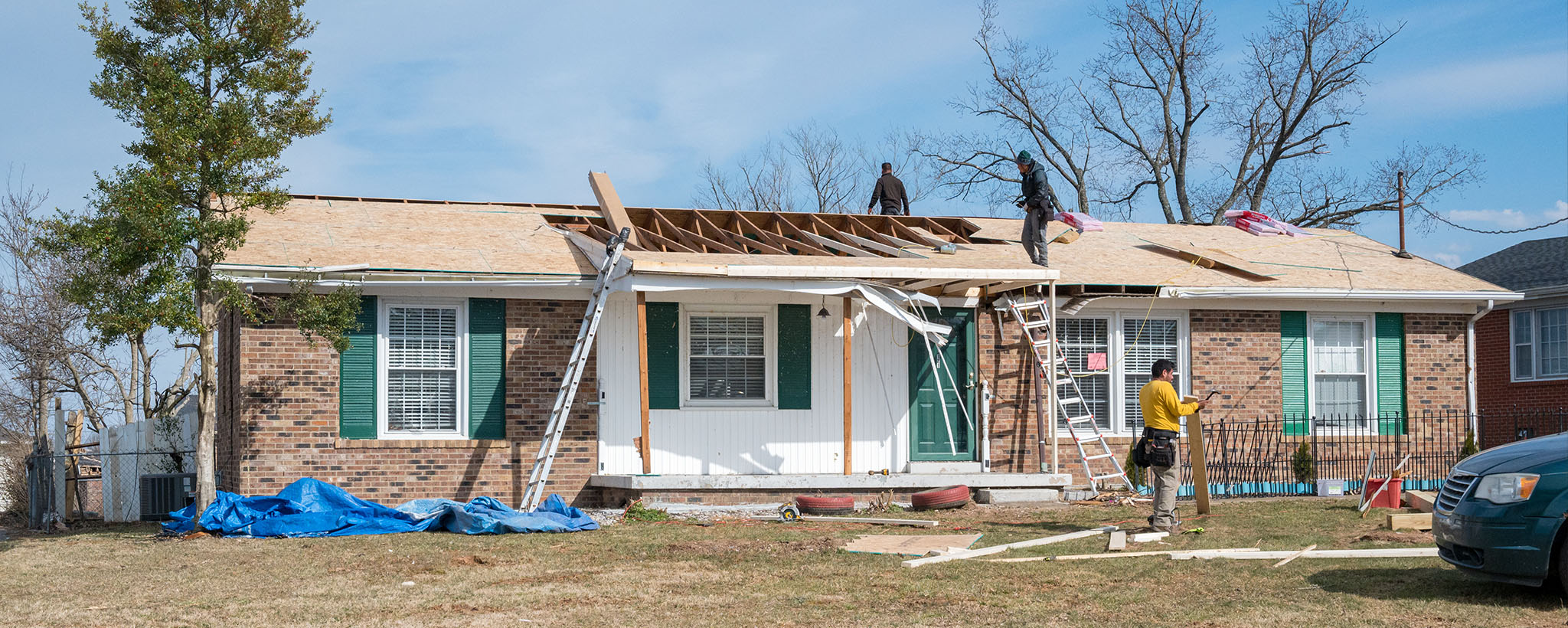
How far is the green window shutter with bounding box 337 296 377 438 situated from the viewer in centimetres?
1370

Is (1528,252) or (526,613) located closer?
(526,613)

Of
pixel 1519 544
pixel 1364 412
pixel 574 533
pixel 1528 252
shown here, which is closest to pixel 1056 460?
pixel 1364 412

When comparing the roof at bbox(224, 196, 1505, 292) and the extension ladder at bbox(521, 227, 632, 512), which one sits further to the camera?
the roof at bbox(224, 196, 1505, 292)

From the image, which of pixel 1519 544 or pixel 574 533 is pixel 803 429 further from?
pixel 1519 544

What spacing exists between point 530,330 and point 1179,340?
785 cm

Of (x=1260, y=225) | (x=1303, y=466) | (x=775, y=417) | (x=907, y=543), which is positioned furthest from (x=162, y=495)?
(x=1260, y=225)

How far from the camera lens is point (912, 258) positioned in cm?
1445

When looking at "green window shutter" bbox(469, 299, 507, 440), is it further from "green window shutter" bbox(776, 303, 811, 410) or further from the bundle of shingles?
the bundle of shingles

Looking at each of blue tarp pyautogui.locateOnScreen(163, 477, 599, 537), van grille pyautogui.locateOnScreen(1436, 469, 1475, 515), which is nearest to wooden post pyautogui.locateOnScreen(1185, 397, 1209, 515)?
van grille pyautogui.locateOnScreen(1436, 469, 1475, 515)

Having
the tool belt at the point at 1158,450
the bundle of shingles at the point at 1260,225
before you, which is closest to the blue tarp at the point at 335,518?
the tool belt at the point at 1158,450

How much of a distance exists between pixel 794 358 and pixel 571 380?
265 cm

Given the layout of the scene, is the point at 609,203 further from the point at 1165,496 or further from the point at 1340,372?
the point at 1340,372

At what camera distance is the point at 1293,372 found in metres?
16.5

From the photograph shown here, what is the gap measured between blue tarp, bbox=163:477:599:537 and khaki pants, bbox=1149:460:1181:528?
5006 millimetres
